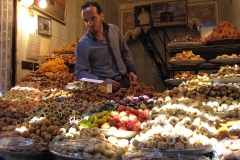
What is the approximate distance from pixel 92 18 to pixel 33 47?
1.99 m

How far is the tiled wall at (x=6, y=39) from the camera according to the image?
13.7 feet

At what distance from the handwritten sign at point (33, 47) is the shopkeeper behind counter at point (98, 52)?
1633 millimetres

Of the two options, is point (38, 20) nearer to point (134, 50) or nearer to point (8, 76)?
point (8, 76)

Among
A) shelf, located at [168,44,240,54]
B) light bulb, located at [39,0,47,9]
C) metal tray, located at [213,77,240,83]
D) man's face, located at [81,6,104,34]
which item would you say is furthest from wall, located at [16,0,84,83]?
metal tray, located at [213,77,240,83]

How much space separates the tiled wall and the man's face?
1664 mm

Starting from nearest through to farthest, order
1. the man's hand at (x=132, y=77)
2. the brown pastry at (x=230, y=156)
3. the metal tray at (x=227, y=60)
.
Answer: the brown pastry at (x=230, y=156)
the man's hand at (x=132, y=77)
the metal tray at (x=227, y=60)

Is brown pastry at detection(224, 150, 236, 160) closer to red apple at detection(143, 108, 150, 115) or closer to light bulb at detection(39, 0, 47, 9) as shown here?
red apple at detection(143, 108, 150, 115)

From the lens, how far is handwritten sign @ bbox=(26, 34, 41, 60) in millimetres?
4656

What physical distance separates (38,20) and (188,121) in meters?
4.07

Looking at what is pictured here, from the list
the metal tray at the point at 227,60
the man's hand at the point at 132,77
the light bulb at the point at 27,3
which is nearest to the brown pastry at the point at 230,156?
the man's hand at the point at 132,77

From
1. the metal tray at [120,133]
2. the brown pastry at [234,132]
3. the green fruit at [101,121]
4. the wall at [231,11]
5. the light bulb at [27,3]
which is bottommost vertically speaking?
the metal tray at [120,133]

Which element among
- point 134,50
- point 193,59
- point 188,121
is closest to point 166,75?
point 134,50

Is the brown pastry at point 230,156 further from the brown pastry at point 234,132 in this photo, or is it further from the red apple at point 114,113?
the red apple at point 114,113

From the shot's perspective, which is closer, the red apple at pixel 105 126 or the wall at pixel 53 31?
the red apple at pixel 105 126
